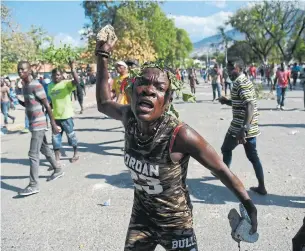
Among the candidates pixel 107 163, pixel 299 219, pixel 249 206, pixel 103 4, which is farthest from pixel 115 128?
pixel 103 4

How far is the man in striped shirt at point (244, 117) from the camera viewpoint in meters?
4.34

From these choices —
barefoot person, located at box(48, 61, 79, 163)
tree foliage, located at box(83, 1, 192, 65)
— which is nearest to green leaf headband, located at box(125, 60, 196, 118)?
barefoot person, located at box(48, 61, 79, 163)

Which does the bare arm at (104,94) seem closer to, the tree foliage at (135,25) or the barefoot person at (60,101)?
the barefoot person at (60,101)

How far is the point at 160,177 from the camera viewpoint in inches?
82.4

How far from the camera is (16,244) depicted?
3797mm

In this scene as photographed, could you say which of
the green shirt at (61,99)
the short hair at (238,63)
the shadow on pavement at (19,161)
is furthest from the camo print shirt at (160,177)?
the shadow on pavement at (19,161)

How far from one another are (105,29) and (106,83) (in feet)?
1.38

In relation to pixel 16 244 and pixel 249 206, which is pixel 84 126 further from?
pixel 249 206

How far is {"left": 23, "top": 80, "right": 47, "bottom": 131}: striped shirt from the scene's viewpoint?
522 centimetres

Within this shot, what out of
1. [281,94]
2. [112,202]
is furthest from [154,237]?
[281,94]

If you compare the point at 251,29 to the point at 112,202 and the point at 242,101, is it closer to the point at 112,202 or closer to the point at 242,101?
the point at 242,101

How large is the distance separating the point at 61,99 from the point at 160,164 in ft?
15.9

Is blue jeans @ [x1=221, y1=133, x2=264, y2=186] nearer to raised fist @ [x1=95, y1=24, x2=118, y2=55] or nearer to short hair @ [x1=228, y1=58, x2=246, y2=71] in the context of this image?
short hair @ [x1=228, y1=58, x2=246, y2=71]

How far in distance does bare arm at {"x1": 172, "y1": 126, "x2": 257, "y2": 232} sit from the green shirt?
4855mm
